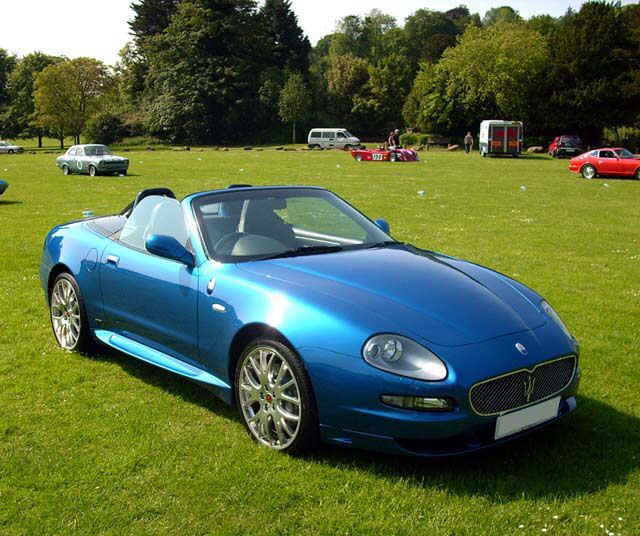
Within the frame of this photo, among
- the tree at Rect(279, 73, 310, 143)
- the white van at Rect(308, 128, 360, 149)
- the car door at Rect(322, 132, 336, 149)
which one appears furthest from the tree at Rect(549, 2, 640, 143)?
the tree at Rect(279, 73, 310, 143)

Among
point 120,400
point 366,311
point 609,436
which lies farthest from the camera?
point 120,400

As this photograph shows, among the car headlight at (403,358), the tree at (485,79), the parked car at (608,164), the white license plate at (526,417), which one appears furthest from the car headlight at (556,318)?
the tree at (485,79)

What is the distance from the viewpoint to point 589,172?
101 ft

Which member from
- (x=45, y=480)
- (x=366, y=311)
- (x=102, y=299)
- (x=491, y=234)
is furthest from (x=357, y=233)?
(x=491, y=234)

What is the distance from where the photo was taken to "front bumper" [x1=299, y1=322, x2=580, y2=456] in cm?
360

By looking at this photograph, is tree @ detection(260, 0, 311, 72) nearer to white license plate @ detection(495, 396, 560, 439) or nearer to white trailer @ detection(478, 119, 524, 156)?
white trailer @ detection(478, 119, 524, 156)

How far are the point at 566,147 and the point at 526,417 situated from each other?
5200 cm

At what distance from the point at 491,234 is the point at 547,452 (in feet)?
30.8

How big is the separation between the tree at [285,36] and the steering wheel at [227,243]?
92557 mm

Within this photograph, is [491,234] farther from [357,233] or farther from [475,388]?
[475,388]

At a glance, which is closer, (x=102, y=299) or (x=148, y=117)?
(x=102, y=299)

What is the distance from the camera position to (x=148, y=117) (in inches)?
3273

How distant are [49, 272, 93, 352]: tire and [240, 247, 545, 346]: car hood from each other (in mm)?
2008

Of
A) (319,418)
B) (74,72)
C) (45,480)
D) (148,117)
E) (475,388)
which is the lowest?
(45,480)
